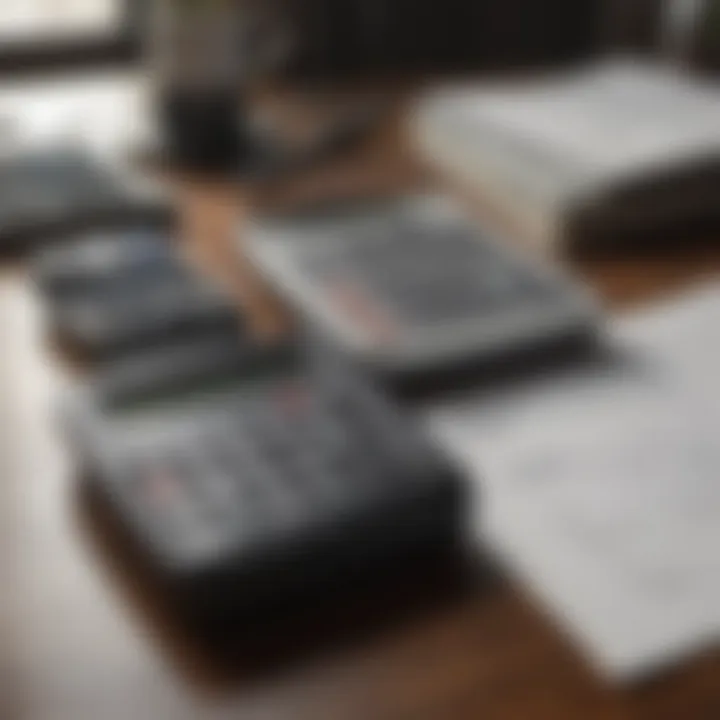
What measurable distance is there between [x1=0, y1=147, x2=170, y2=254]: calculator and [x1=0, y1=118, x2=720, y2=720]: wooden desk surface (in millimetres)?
285

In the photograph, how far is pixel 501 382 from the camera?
0.70 meters

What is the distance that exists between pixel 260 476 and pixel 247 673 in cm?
8

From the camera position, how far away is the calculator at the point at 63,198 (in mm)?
856

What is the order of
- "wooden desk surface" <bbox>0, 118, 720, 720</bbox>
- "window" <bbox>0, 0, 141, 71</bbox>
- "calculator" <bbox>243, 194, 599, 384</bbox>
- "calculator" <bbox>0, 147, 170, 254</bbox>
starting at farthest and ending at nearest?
"window" <bbox>0, 0, 141, 71</bbox> < "calculator" <bbox>0, 147, 170, 254</bbox> < "calculator" <bbox>243, 194, 599, 384</bbox> < "wooden desk surface" <bbox>0, 118, 720, 720</bbox>

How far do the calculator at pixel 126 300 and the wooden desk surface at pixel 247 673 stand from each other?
0.12 meters

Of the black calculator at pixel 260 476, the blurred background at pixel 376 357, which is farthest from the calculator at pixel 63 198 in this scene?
the black calculator at pixel 260 476

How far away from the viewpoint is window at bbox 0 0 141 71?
1.27 meters

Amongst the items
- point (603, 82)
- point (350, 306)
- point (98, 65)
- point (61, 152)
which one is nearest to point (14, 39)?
point (98, 65)

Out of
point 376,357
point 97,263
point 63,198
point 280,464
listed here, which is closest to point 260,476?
point 280,464

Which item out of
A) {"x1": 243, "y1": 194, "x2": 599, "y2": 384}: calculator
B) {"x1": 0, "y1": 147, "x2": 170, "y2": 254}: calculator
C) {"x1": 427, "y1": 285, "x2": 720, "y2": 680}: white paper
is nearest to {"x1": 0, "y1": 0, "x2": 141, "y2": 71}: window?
{"x1": 0, "y1": 147, "x2": 170, "y2": 254}: calculator

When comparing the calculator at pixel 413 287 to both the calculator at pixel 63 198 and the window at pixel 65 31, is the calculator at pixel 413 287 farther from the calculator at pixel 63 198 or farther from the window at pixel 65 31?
the window at pixel 65 31

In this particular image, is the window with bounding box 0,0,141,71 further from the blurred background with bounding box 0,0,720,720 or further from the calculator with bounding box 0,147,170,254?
the calculator with bounding box 0,147,170,254

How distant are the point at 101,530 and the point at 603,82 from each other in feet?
2.11

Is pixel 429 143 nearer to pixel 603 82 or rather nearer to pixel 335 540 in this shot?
pixel 603 82
